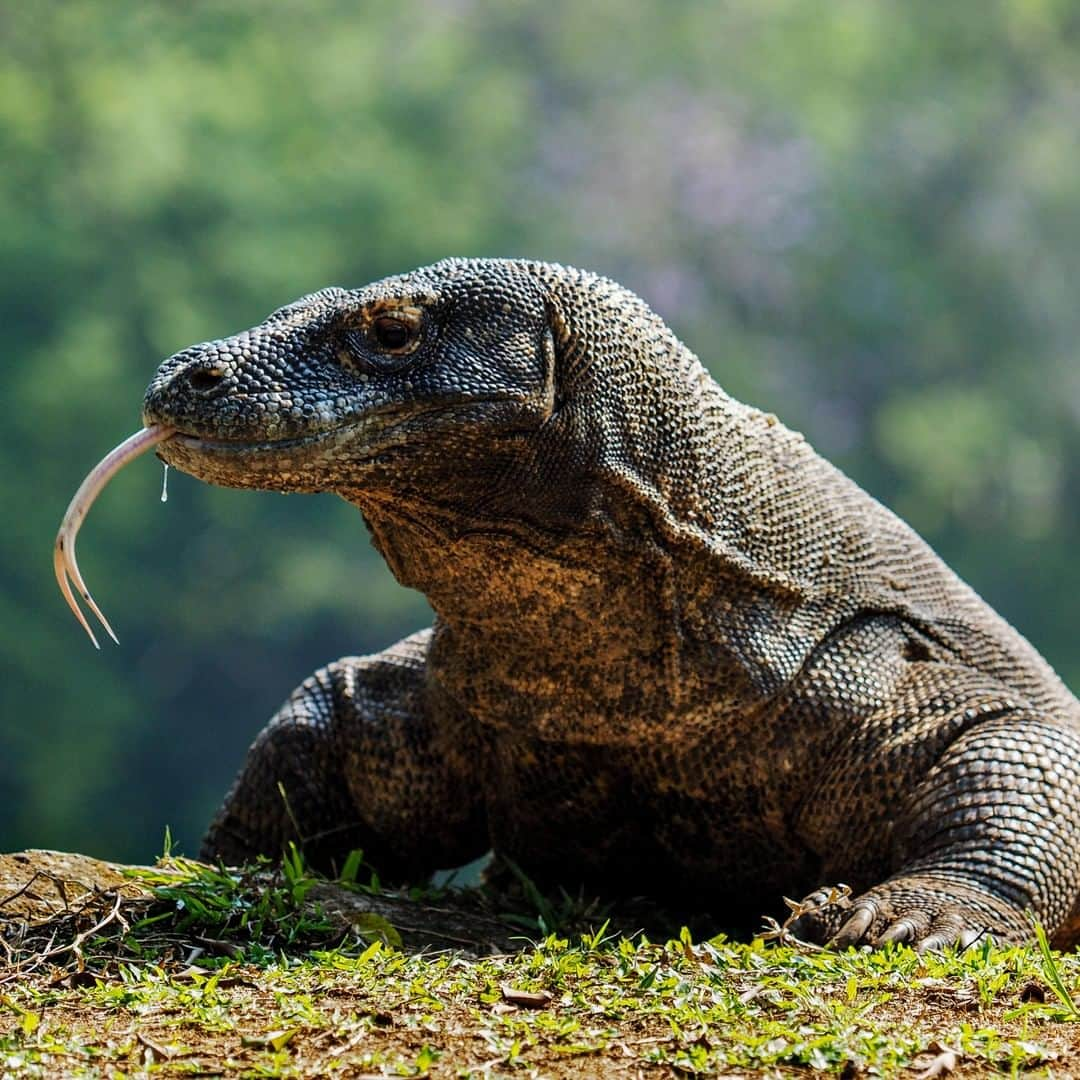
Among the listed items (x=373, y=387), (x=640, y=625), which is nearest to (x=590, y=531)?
(x=640, y=625)

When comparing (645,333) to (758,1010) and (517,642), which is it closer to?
(517,642)

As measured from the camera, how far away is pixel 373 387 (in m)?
4.11

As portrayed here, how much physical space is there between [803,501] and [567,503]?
0.85m

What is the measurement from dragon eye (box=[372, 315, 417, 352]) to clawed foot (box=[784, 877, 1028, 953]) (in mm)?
A: 1623

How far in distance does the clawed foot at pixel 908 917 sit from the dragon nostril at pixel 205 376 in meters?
1.79

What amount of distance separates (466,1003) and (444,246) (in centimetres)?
1685

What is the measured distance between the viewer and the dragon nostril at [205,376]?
3.97m

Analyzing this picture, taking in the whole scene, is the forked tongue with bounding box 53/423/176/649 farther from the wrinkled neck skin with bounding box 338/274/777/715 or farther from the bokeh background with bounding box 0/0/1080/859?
the bokeh background with bounding box 0/0/1080/859

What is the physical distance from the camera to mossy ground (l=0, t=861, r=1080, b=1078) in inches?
117

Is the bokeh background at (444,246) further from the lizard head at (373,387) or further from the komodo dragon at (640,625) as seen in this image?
the lizard head at (373,387)

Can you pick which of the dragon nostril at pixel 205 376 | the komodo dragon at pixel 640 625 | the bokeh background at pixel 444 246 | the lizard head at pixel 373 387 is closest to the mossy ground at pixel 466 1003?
the komodo dragon at pixel 640 625

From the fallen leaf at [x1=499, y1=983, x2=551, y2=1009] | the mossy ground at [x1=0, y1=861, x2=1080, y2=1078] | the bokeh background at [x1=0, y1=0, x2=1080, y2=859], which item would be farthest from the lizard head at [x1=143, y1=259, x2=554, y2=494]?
the bokeh background at [x1=0, y1=0, x2=1080, y2=859]

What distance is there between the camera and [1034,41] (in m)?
22.1

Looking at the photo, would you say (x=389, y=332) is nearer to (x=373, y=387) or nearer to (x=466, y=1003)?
(x=373, y=387)
